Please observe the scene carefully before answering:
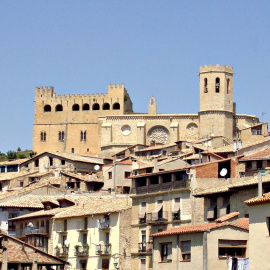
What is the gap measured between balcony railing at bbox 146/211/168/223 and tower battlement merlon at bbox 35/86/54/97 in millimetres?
76621

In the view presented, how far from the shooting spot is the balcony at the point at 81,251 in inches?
2371

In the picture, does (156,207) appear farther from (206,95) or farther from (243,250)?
(206,95)

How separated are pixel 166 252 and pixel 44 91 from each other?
8700cm

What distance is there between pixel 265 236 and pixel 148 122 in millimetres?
81986

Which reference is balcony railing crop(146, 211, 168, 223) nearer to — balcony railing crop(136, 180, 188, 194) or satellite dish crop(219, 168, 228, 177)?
balcony railing crop(136, 180, 188, 194)

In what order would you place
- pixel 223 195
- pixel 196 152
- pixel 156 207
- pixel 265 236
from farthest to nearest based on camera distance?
pixel 196 152, pixel 156 207, pixel 223 195, pixel 265 236

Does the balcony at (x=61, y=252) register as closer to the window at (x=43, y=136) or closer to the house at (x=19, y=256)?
the house at (x=19, y=256)

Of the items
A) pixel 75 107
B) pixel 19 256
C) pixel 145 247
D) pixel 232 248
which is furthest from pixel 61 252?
pixel 75 107

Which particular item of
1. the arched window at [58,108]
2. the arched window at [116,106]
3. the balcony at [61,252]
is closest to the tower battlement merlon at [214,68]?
the arched window at [116,106]

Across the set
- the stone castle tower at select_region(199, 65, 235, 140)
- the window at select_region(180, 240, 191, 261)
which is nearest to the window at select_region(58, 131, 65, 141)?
the stone castle tower at select_region(199, 65, 235, 140)

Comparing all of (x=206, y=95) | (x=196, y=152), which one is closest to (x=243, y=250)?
(x=196, y=152)

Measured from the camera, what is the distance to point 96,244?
59.9m

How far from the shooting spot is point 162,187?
2264 inches

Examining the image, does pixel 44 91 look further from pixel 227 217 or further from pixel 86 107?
pixel 227 217
